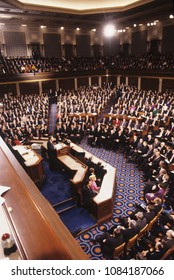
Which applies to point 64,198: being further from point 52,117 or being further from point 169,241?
point 52,117

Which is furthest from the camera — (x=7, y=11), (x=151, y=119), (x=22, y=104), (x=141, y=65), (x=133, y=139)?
(x=141, y=65)

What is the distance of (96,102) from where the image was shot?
17.0 meters

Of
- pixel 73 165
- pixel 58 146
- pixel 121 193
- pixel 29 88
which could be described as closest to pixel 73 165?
pixel 73 165

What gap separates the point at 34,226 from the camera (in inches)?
72.2

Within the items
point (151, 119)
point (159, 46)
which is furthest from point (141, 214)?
point (159, 46)

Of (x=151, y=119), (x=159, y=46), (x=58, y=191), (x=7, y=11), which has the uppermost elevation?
(x=7, y=11)

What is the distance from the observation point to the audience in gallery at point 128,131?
18.2 feet

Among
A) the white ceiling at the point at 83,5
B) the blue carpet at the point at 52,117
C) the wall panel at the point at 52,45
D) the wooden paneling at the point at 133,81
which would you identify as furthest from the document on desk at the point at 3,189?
the wall panel at the point at 52,45

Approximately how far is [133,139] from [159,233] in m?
5.78

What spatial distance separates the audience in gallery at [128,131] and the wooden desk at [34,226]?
9.34 feet

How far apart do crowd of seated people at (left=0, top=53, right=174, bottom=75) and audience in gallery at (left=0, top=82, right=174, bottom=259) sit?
2.91m

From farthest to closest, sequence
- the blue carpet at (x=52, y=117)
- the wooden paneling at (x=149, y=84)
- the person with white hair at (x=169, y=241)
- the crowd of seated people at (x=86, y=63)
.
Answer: the wooden paneling at (x=149, y=84), the crowd of seated people at (x=86, y=63), the blue carpet at (x=52, y=117), the person with white hair at (x=169, y=241)

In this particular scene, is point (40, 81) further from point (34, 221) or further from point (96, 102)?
point (34, 221)

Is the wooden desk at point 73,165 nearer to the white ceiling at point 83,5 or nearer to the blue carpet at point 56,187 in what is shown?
the blue carpet at point 56,187
